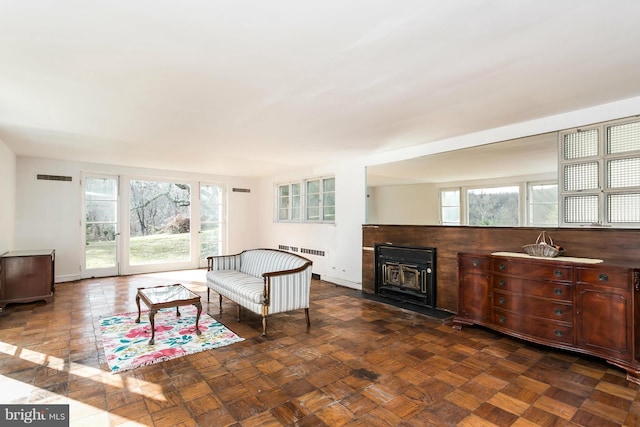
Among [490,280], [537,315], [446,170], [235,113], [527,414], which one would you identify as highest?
[235,113]

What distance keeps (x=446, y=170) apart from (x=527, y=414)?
2.99 metres

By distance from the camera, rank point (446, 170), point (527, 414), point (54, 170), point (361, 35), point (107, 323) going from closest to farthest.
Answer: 1. point (361, 35)
2. point (527, 414)
3. point (107, 323)
4. point (446, 170)
5. point (54, 170)

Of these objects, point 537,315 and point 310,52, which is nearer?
point 310,52

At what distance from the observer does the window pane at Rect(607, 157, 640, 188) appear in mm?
2887

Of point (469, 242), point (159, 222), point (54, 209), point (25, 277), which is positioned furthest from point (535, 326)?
point (54, 209)

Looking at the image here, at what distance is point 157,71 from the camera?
238cm

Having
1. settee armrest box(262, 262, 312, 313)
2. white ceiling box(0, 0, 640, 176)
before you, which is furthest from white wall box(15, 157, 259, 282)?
settee armrest box(262, 262, 312, 313)

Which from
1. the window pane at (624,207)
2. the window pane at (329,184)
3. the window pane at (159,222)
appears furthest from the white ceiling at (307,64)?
the window pane at (159,222)

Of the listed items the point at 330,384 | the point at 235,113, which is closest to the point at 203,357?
the point at 330,384

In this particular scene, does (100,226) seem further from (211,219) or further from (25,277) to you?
(211,219)

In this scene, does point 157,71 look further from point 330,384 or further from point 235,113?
point 330,384

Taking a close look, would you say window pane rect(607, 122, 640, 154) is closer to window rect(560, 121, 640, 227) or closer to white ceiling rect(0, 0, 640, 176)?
Result: window rect(560, 121, 640, 227)

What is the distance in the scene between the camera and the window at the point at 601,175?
2904 millimetres

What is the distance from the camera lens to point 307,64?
7.47 ft
